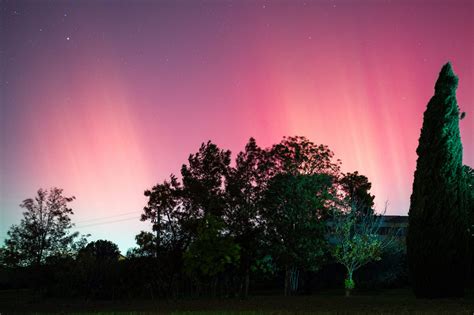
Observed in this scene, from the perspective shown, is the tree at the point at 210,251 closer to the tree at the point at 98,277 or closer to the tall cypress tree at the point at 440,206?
the tree at the point at 98,277

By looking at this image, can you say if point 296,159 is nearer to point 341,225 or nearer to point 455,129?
point 341,225

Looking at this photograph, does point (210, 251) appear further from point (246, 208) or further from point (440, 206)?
point (440, 206)

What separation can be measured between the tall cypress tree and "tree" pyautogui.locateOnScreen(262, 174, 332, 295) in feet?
31.4

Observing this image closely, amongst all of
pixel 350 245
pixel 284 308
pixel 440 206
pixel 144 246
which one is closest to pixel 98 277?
pixel 144 246

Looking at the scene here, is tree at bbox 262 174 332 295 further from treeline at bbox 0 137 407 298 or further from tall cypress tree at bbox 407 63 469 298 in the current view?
tall cypress tree at bbox 407 63 469 298

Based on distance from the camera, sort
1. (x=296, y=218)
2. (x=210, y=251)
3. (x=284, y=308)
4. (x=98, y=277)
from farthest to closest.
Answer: (x=98, y=277)
(x=296, y=218)
(x=210, y=251)
(x=284, y=308)

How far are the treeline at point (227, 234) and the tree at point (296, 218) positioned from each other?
0.25ft

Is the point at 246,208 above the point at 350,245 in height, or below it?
above

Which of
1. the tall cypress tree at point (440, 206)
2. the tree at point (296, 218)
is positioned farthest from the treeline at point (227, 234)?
the tall cypress tree at point (440, 206)

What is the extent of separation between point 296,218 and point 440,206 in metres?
12.6

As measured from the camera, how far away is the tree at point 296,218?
43031 millimetres

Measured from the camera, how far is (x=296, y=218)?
43531 mm

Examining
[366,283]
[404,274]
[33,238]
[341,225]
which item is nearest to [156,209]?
[33,238]

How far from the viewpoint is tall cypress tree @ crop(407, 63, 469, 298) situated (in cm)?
3281
